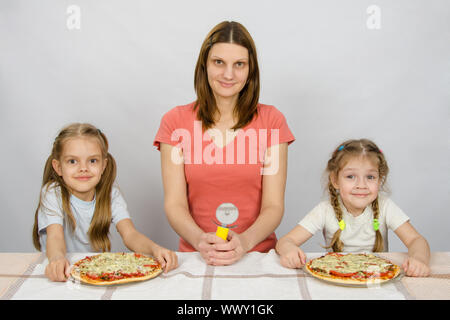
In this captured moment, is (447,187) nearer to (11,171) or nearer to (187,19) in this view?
(187,19)

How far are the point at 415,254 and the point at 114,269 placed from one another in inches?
34.5

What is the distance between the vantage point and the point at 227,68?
1.76m

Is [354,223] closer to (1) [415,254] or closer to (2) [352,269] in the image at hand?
(1) [415,254]

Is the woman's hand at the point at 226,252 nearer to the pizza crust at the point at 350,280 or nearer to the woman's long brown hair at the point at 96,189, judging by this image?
the pizza crust at the point at 350,280

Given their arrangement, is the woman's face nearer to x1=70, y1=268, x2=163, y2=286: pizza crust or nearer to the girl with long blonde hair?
the girl with long blonde hair

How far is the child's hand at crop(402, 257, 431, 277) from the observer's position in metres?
1.29

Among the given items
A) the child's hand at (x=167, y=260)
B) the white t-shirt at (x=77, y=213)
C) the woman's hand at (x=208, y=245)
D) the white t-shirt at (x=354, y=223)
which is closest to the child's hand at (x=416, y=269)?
the white t-shirt at (x=354, y=223)

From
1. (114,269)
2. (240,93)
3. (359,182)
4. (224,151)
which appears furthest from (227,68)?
(114,269)

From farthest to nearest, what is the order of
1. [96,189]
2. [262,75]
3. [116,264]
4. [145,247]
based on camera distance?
1. [262,75]
2. [96,189]
3. [145,247]
4. [116,264]

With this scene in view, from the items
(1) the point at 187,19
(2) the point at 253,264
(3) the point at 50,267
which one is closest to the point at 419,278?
(2) the point at 253,264

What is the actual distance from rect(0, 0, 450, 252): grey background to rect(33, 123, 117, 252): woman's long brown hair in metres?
0.85

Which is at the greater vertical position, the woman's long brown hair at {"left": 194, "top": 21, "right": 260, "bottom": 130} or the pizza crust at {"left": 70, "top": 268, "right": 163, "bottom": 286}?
the woman's long brown hair at {"left": 194, "top": 21, "right": 260, "bottom": 130}

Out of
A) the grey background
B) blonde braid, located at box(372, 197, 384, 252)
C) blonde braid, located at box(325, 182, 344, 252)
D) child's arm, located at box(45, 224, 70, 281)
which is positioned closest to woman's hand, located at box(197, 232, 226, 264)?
child's arm, located at box(45, 224, 70, 281)

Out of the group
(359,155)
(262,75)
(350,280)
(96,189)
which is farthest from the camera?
(262,75)
